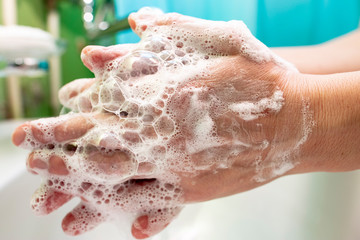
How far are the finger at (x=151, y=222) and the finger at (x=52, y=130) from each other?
20 cm

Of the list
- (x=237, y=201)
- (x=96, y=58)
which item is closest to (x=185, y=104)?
(x=96, y=58)

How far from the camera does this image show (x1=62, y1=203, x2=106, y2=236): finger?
0.54 meters

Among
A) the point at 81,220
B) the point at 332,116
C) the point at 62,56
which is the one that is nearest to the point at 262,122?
the point at 332,116

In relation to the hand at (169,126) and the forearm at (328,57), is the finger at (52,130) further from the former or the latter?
the forearm at (328,57)

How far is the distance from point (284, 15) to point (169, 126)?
663mm

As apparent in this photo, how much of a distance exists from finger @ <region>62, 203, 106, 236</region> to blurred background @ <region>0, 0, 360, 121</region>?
515mm

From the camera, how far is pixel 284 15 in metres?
0.92

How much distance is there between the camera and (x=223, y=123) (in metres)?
0.50

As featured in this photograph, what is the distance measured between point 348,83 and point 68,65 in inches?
64.1

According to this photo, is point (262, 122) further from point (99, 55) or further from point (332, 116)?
point (99, 55)

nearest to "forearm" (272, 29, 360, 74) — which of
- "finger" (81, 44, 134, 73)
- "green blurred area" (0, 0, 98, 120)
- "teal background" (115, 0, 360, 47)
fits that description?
"teal background" (115, 0, 360, 47)

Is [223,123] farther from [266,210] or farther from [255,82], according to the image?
[266,210]

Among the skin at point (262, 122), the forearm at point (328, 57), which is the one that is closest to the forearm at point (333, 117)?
the skin at point (262, 122)

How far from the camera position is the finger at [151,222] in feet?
1.77
